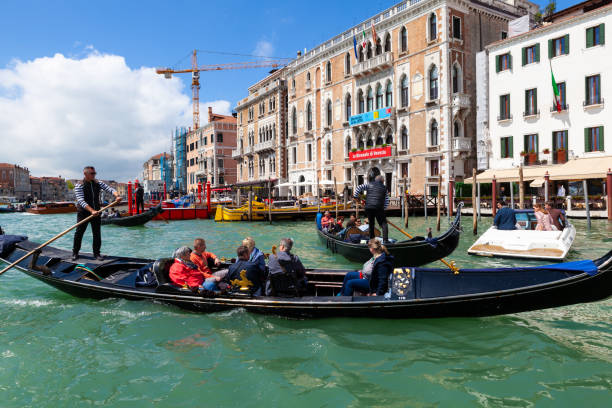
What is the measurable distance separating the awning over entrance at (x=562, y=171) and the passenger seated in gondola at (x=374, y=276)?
14.2 metres

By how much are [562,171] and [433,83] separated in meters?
8.63

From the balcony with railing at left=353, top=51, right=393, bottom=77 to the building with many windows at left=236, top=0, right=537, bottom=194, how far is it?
58mm

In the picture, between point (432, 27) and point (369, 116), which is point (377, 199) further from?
point (369, 116)

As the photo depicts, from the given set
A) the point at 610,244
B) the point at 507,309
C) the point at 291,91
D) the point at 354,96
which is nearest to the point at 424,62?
the point at 354,96

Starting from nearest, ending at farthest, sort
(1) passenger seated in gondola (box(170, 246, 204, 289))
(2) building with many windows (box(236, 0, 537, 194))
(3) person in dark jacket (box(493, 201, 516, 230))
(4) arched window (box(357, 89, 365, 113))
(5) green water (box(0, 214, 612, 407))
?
(5) green water (box(0, 214, 612, 407))
(1) passenger seated in gondola (box(170, 246, 204, 289))
(3) person in dark jacket (box(493, 201, 516, 230))
(2) building with many windows (box(236, 0, 537, 194))
(4) arched window (box(357, 89, 365, 113))

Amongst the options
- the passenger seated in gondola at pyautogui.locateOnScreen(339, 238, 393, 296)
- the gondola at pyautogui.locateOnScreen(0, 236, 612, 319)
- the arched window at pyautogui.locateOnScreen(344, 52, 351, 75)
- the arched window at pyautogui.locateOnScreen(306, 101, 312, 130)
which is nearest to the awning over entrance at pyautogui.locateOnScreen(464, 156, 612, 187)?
the arched window at pyautogui.locateOnScreen(344, 52, 351, 75)

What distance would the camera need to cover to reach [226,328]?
4.89m

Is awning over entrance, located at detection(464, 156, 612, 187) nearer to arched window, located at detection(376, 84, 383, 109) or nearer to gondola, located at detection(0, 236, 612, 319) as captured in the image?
arched window, located at detection(376, 84, 383, 109)

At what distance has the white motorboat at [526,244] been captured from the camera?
28.0 feet

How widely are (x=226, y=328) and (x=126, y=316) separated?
4.71ft

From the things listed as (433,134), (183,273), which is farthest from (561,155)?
(183,273)

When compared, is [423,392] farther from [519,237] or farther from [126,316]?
[519,237]

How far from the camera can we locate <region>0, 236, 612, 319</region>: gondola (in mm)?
4031

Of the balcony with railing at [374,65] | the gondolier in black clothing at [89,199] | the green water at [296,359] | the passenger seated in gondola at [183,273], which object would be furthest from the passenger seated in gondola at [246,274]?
the balcony with railing at [374,65]
